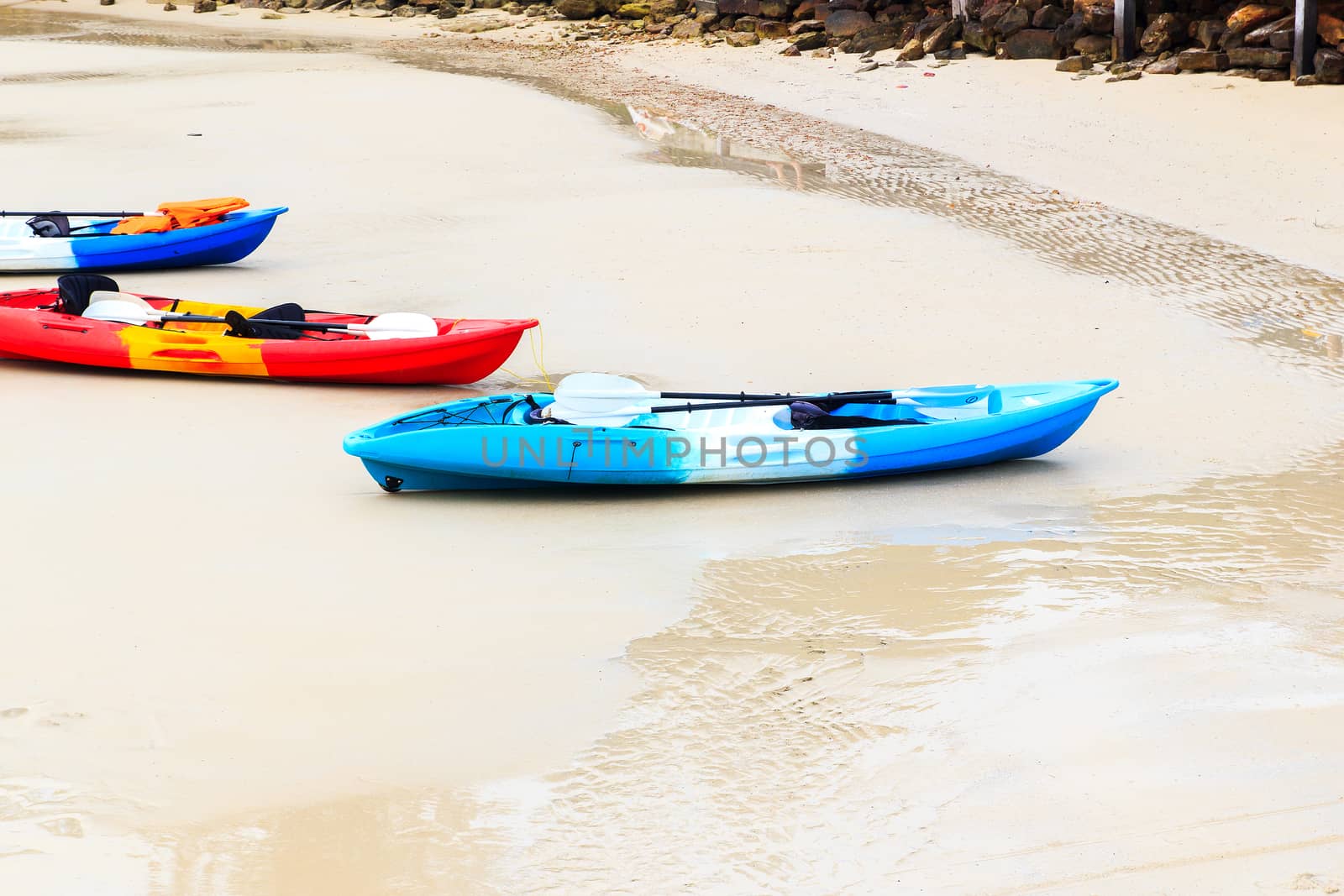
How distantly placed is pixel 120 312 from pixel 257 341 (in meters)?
1.06

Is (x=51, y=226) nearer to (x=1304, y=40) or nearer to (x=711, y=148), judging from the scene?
(x=711, y=148)

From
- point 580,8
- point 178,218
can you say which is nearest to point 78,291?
point 178,218

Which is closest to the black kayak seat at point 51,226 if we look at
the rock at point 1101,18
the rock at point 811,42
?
the rock at point 1101,18

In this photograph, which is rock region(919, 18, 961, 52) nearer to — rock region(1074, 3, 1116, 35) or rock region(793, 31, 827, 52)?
rock region(1074, 3, 1116, 35)

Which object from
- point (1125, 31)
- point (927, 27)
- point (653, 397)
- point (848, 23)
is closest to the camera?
point (653, 397)

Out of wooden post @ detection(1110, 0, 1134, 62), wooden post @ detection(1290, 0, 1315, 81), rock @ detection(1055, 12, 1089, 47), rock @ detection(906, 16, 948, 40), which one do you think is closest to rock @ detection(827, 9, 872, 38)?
rock @ detection(906, 16, 948, 40)

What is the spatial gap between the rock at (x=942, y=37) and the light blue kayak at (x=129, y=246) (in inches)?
458

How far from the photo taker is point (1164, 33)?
671 inches

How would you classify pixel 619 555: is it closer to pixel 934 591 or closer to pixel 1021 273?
pixel 934 591

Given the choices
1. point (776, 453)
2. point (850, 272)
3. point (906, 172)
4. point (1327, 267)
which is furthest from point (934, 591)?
point (906, 172)

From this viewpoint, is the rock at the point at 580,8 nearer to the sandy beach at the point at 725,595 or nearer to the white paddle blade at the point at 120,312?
the sandy beach at the point at 725,595

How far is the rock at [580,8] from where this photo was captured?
2734cm

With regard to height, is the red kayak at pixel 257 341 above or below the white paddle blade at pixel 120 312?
below

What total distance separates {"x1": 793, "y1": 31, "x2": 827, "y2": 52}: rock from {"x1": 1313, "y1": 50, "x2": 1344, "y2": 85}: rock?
323 inches
